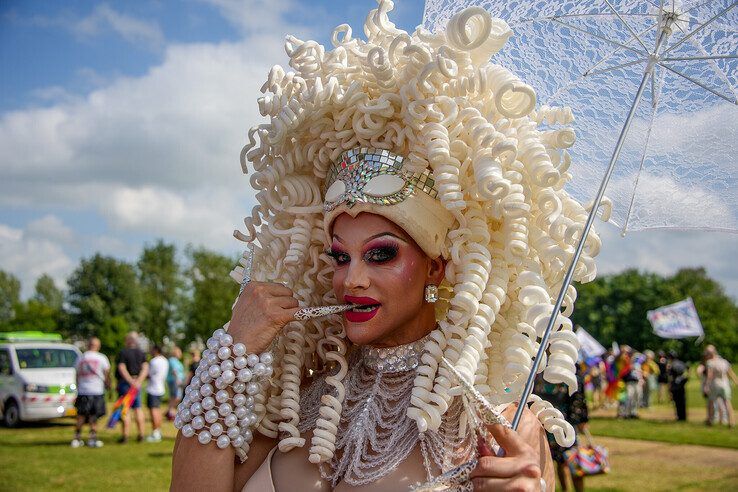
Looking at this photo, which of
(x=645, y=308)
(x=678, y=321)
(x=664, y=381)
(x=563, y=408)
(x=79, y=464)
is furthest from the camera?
(x=645, y=308)

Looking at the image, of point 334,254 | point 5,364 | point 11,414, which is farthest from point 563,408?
point 5,364

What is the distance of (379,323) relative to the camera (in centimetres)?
222

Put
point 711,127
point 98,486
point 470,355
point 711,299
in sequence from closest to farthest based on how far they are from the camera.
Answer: point 470,355 → point 711,127 → point 98,486 → point 711,299

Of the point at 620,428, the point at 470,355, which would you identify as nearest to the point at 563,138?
the point at 470,355

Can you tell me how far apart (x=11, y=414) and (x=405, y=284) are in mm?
14884

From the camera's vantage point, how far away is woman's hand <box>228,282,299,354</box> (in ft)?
7.35

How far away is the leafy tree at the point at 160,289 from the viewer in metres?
64.8

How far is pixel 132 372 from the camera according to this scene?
464 inches

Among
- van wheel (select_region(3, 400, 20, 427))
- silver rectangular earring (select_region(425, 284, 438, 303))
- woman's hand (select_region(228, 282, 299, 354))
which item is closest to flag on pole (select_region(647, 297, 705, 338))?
van wheel (select_region(3, 400, 20, 427))

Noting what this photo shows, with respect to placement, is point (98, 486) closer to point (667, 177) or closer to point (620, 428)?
point (667, 177)

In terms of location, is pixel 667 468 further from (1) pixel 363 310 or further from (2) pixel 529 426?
(1) pixel 363 310

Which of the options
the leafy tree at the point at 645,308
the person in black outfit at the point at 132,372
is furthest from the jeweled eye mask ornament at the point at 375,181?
the leafy tree at the point at 645,308

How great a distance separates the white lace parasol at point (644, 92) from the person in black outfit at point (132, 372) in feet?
34.6

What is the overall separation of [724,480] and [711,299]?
259 ft
